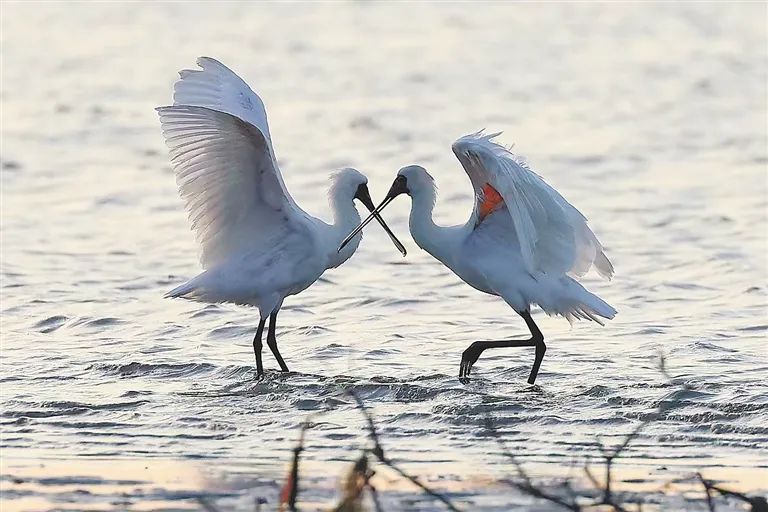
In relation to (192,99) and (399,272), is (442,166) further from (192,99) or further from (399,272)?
(192,99)

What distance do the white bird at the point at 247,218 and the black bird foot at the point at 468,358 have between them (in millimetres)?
1089

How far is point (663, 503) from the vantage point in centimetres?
752

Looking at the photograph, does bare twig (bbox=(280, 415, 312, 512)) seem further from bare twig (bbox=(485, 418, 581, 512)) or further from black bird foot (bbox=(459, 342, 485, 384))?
black bird foot (bbox=(459, 342, 485, 384))

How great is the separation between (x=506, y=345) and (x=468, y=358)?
478mm

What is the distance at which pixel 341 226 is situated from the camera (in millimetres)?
11125

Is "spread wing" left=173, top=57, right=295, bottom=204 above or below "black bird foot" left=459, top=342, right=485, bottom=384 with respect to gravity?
above

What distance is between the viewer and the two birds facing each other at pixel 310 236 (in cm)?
1049

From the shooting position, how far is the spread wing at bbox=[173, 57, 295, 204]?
998 cm

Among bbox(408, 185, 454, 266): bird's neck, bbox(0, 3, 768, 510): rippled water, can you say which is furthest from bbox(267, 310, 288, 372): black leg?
bbox(408, 185, 454, 266): bird's neck

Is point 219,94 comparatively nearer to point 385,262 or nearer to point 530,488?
point 530,488

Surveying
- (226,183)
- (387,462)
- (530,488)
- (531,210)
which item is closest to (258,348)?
(226,183)

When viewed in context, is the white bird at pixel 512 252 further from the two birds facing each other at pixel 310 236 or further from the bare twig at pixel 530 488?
the bare twig at pixel 530 488

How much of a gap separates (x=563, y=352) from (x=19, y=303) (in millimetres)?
3930

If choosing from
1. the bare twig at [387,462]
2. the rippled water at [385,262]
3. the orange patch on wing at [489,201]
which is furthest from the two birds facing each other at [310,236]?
the bare twig at [387,462]
